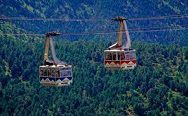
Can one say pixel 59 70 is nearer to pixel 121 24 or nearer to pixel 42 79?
pixel 42 79

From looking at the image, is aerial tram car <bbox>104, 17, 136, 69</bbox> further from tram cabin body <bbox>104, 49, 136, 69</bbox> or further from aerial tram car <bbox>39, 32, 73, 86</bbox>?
aerial tram car <bbox>39, 32, 73, 86</bbox>

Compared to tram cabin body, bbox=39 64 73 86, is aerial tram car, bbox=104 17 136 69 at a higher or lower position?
higher

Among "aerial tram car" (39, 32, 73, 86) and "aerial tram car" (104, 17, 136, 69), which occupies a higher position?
"aerial tram car" (104, 17, 136, 69)

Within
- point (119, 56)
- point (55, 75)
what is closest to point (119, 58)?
point (119, 56)

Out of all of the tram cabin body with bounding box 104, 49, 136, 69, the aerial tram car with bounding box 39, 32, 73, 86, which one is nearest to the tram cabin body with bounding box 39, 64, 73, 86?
the aerial tram car with bounding box 39, 32, 73, 86

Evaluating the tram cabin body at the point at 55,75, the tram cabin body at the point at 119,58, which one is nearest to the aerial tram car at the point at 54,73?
the tram cabin body at the point at 55,75

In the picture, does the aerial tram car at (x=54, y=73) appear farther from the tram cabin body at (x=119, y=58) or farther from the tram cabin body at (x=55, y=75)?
the tram cabin body at (x=119, y=58)

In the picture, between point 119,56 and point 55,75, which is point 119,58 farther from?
point 55,75
